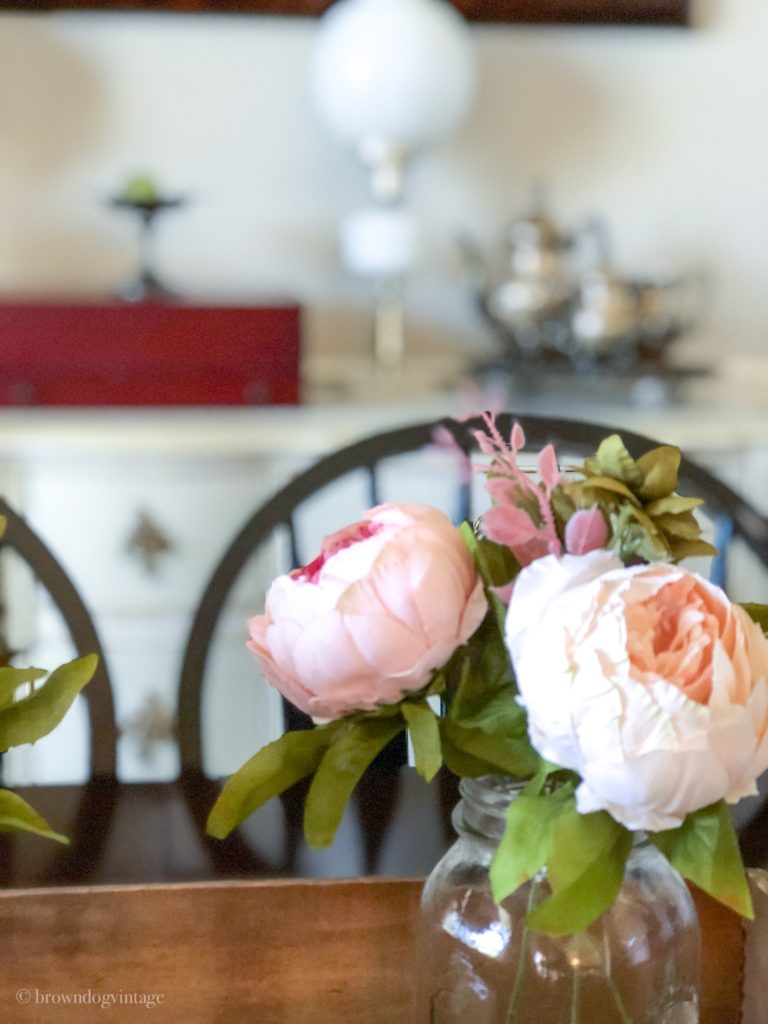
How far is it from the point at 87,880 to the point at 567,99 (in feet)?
4.35

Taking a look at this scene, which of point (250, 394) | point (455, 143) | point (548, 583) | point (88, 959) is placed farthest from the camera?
point (455, 143)

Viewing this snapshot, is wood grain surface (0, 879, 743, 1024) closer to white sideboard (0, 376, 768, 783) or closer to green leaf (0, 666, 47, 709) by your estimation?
green leaf (0, 666, 47, 709)

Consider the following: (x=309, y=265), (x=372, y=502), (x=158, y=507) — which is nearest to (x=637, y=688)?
(x=372, y=502)

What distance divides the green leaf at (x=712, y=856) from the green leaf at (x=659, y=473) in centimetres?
8

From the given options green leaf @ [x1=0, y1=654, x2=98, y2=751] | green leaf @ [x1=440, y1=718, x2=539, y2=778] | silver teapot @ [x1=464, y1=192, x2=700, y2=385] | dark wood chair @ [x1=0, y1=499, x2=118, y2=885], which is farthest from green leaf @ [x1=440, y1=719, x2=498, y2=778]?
silver teapot @ [x1=464, y1=192, x2=700, y2=385]

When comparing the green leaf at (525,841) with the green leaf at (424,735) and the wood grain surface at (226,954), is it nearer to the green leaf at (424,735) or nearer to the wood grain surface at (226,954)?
the green leaf at (424,735)

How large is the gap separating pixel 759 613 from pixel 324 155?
1282 mm

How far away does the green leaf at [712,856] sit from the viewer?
0.28 metres

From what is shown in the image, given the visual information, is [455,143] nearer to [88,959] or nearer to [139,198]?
[139,198]

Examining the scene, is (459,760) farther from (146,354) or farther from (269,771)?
(146,354)

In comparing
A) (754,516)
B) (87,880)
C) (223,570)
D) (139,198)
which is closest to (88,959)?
(87,880)

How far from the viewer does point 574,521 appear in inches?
11.7

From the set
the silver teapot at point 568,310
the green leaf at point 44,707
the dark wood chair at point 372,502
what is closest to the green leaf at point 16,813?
the green leaf at point 44,707

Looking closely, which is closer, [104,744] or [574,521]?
[574,521]
